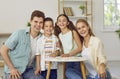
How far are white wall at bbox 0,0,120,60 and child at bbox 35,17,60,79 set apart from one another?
2.92m

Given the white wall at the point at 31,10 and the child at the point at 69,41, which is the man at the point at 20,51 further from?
the white wall at the point at 31,10

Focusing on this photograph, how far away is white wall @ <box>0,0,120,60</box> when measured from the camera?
581 cm

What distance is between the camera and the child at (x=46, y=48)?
297cm

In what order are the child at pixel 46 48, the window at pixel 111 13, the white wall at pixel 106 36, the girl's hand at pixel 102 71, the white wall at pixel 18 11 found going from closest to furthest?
the girl's hand at pixel 102 71
the child at pixel 46 48
the white wall at pixel 18 11
the white wall at pixel 106 36
the window at pixel 111 13

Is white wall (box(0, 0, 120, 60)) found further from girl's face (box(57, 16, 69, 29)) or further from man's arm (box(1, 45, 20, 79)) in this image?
man's arm (box(1, 45, 20, 79))

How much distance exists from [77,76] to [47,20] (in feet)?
2.42

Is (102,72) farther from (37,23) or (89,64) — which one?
(37,23)

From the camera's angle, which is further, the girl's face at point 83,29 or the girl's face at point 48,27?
the girl's face at point 48,27

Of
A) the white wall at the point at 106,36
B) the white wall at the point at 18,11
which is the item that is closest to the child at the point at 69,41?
the white wall at the point at 18,11

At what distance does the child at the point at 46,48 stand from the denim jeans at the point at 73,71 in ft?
0.56

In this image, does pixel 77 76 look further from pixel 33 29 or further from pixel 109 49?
pixel 109 49

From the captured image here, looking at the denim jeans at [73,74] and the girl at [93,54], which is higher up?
the girl at [93,54]

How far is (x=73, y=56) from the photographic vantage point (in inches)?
117

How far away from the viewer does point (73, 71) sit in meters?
2.94
